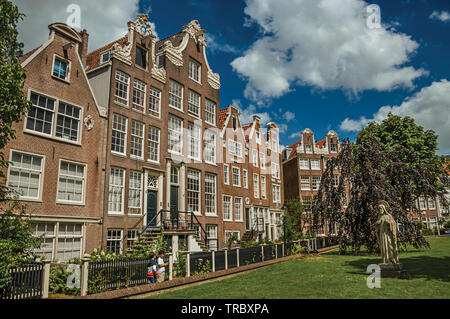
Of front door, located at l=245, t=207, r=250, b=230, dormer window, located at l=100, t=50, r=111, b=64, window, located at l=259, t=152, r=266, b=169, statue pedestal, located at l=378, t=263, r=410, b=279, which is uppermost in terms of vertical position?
dormer window, located at l=100, t=50, r=111, b=64

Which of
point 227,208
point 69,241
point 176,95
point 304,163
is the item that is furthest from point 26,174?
point 304,163

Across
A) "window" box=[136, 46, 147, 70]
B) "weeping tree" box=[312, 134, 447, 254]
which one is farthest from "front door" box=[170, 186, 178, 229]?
"weeping tree" box=[312, 134, 447, 254]

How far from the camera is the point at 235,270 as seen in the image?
715 inches

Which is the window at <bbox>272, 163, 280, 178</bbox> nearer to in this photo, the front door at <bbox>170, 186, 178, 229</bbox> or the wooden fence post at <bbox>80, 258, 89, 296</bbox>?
the front door at <bbox>170, 186, 178, 229</bbox>

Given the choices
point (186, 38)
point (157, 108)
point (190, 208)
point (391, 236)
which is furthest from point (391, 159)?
point (186, 38)

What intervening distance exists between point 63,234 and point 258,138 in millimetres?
27558

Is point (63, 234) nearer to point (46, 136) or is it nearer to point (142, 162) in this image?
point (46, 136)

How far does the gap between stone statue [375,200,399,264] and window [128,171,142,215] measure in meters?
14.8

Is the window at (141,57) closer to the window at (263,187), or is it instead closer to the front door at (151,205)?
the front door at (151,205)

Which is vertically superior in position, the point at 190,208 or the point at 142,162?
the point at 142,162

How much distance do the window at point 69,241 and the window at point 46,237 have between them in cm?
39

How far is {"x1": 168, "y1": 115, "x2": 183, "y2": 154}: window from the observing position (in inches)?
1019

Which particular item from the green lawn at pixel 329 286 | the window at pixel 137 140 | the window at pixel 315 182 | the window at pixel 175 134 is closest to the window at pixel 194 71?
the window at pixel 175 134

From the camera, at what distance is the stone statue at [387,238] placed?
40.9 ft
